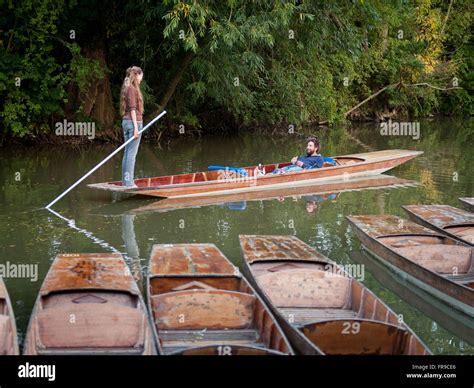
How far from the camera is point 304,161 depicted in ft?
40.4

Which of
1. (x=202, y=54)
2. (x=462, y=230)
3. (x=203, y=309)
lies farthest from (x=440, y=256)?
(x=202, y=54)

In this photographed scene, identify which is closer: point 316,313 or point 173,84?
point 316,313

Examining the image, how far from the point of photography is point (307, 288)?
253 inches

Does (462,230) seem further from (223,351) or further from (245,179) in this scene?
(223,351)

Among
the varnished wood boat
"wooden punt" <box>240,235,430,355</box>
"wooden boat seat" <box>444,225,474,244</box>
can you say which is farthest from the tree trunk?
"wooden punt" <box>240,235,430,355</box>

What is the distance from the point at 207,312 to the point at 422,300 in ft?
7.07

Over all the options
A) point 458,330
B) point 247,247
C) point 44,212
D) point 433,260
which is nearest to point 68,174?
point 44,212

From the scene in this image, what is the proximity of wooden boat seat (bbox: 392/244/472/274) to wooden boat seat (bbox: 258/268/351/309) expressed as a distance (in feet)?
3.86

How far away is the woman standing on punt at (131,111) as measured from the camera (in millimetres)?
10133

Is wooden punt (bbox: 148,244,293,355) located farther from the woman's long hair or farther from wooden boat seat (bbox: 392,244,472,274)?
the woman's long hair

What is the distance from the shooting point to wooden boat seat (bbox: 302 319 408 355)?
5070mm

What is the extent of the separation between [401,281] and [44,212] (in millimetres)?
4925

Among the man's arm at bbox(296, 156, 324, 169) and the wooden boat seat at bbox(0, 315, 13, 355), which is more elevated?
the man's arm at bbox(296, 156, 324, 169)
